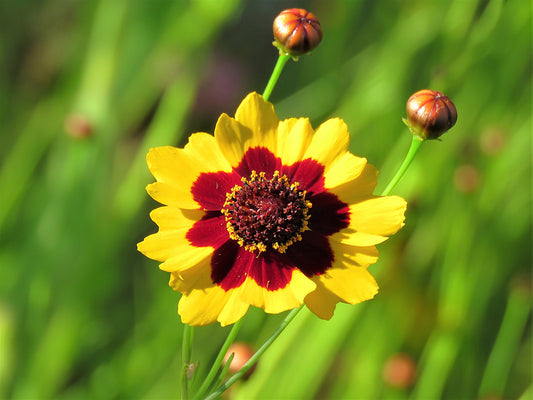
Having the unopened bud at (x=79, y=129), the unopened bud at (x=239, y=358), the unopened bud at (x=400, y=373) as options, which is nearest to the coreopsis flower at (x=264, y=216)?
the unopened bud at (x=239, y=358)

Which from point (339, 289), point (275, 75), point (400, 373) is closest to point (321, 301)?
point (339, 289)

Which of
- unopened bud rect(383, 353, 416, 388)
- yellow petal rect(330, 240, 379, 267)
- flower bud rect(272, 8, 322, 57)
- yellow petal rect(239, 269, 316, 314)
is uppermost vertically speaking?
flower bud rect(272, 8, 322, 57)

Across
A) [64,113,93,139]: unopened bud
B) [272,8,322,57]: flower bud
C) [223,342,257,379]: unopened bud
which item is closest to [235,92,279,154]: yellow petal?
[272,8,322,57]: flower bud

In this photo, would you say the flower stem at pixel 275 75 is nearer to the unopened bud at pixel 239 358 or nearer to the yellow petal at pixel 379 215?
the yellow petal at pixel 379 215

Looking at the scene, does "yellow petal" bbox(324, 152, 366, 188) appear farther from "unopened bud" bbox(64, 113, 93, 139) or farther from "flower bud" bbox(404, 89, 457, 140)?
"unopened bud" bbox(64, 113, 93, 139)

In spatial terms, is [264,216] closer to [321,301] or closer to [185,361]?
[321,301]
